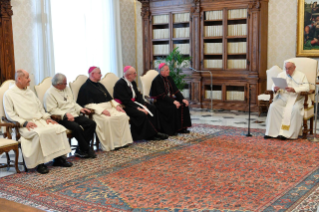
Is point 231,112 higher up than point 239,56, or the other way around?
point 239,56

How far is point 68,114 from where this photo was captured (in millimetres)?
5168

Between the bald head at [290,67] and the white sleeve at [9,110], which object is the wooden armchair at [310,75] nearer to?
the bald head at [290,67]

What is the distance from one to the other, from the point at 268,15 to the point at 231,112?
2413 mm

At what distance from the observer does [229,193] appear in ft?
12.2

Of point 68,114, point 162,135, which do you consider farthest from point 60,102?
point 162,135

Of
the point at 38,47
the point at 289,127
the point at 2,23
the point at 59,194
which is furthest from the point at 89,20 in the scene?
the point at 59,194

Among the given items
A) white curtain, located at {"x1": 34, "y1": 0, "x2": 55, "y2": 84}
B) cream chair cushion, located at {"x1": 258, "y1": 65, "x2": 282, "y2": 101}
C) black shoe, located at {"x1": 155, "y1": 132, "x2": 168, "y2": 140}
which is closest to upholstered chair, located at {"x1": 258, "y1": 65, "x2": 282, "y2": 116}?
cream chair cushion, located at {"x1": 258, "y1": 65, "x2": 282, "y2": 101}

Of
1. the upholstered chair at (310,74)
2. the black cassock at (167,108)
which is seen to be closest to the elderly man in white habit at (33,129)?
the black cassock at (167,108)

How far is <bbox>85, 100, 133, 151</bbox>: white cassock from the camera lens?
5.62 metres

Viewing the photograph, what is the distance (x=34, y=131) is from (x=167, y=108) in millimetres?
2671

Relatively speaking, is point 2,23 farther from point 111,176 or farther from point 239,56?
point 239,56

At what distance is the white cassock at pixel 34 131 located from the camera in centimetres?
455

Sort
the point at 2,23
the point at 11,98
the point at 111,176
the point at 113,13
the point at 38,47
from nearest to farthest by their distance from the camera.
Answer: the point at 111,176 < the point at 11,98 < the point at 2,23 < the point at 38,47 < the point at 113,13

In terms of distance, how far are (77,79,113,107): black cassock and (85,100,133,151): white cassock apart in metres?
0.08
